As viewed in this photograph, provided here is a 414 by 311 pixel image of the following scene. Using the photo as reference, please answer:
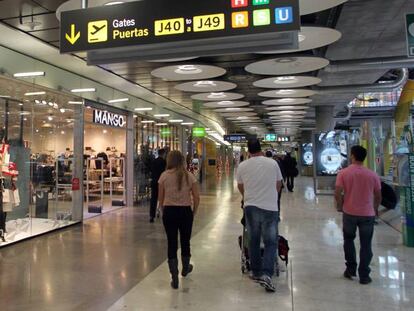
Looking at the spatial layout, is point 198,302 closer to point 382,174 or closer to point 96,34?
point 96,34

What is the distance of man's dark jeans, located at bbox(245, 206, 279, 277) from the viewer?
163 inches

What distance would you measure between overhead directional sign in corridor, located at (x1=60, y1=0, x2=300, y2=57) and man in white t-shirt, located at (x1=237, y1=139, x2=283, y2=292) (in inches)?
58.4

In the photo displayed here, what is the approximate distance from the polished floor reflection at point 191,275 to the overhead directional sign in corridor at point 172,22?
2.52m

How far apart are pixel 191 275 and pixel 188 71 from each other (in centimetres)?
526

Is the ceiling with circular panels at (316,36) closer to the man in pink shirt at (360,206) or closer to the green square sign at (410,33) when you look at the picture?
the green square sign at (410,33)

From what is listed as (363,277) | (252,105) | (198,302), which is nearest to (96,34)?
(198,302)

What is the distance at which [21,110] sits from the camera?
768 centimetres

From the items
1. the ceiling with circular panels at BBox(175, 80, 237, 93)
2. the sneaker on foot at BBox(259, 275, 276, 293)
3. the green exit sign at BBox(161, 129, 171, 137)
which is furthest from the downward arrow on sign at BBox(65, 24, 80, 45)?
the green exit sign at BBox(161, 129, 171, 137)

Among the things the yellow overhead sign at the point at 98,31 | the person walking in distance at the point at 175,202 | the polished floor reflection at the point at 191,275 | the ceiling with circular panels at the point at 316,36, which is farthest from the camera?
the ceiling with circular panels at the point at 316,36

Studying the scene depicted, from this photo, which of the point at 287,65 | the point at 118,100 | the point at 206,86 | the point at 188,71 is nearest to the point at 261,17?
the point at 287,65

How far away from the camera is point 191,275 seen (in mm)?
4680

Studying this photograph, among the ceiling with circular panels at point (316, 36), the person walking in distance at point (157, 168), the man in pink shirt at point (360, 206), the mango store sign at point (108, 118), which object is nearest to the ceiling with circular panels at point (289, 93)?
the mango store sign at point (108, 118)

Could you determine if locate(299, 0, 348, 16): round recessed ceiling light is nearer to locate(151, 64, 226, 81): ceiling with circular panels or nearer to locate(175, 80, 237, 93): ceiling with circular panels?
locate(151, 64, 226, 81): ceiling with circular panels

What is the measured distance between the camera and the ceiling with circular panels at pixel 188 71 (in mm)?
8500
